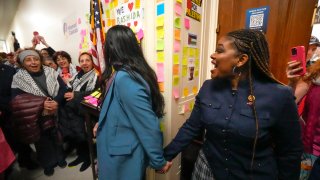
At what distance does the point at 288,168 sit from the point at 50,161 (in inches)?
93.8

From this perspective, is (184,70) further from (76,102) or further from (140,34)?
(76,102)

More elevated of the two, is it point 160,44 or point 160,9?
point 160,9

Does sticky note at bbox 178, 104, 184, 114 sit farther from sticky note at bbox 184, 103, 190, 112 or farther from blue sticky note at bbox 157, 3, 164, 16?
blue sticky note at bbox 157, 3, 164, 16

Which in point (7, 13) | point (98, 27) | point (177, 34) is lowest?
point (177, 34)

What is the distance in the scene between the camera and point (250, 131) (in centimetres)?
72

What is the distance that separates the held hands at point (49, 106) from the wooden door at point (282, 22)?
202cm

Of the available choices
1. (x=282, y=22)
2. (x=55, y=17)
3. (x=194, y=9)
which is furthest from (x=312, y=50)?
(x=55, y=17)

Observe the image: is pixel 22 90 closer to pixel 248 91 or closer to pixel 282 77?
pixel 248 91

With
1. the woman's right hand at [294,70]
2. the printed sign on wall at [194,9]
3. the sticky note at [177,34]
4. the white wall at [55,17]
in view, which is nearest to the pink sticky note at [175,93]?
the sticky note at [177,34]

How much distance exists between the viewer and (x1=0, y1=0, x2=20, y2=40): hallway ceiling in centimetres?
517

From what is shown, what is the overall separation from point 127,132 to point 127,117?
9 centimetres

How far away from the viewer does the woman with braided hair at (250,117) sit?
0.71 m

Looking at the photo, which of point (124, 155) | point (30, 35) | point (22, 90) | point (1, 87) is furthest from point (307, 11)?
point (30, 35)

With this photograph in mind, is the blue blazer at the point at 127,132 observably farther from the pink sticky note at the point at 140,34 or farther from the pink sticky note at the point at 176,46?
the pink sticky note at the point at 140,34
